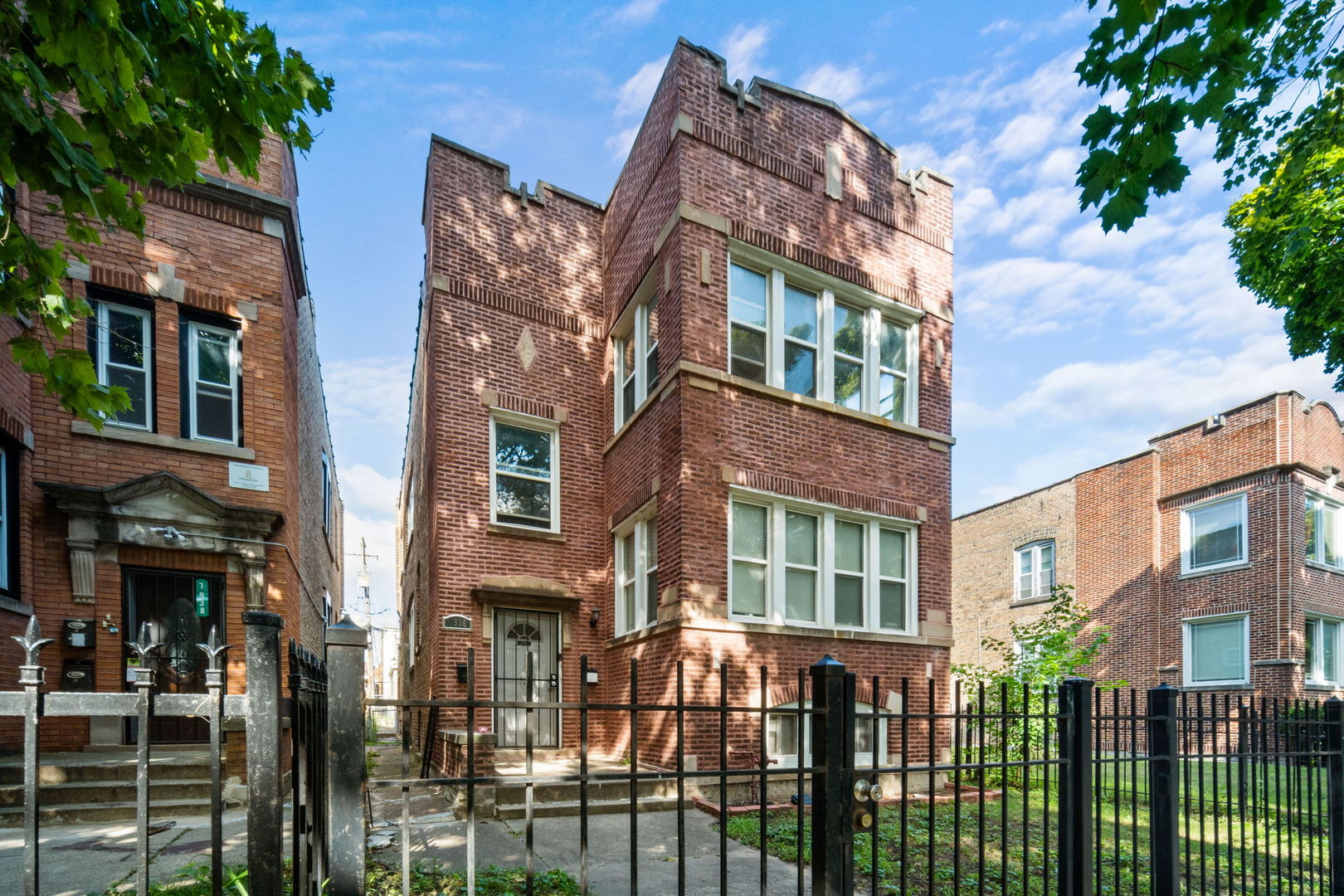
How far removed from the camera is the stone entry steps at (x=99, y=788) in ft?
23.5

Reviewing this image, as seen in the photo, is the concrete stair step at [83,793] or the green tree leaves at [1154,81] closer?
the green tree leaves at [1154,81]

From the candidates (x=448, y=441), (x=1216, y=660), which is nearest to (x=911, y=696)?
(x=448, y=441)

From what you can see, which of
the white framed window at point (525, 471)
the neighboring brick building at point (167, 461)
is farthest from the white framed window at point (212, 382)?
the white framed window at point (525, 471)

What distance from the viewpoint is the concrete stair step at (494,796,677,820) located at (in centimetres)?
758

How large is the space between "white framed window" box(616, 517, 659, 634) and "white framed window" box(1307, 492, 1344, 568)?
17.5 m

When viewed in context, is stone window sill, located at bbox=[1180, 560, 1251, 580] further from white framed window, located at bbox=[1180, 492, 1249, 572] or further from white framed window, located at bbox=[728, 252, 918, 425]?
white framed window, located at bbox=[728, 252, 918, 425]

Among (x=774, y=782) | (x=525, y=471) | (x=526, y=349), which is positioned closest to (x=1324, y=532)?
(x=774, y=782)

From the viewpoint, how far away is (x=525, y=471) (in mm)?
12016

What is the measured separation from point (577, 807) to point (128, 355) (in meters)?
7.86

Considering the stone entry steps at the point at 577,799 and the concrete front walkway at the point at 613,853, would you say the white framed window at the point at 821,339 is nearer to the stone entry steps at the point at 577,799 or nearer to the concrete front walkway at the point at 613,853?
the stone entry steps at the point at 577,799

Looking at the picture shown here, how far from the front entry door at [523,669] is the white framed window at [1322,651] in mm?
18282

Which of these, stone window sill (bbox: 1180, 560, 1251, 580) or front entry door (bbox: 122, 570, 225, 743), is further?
stone window sill (bbox: 1180, 560, 1251, 580)

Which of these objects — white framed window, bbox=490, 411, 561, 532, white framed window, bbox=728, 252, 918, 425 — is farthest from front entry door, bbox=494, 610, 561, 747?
white framed window, bbox=728, 252, 918, 425

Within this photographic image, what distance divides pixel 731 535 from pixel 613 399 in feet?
12.0
